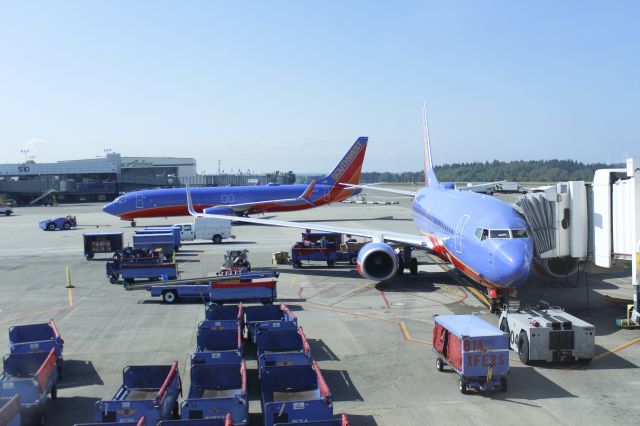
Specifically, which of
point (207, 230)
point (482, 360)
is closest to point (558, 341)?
point (482, 360)

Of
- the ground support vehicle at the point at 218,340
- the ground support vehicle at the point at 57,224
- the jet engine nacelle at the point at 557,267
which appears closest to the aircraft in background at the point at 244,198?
the ground support vehicle at the point at 57,224

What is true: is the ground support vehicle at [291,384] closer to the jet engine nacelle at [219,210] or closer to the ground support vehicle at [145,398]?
the ground support vehicle at [145,398]

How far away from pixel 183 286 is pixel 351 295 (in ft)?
25.6

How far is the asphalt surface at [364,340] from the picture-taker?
47.5 feet

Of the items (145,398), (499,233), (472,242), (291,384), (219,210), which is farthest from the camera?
(219,210)

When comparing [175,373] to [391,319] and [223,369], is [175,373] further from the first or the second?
[391,319]

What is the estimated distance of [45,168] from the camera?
134 metres

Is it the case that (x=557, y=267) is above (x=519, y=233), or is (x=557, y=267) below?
below

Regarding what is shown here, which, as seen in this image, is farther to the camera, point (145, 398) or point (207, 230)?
point (207, 230)

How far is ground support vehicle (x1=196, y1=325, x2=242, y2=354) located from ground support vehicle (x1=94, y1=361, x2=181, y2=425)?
293cm

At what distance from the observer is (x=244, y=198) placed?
2571 inches

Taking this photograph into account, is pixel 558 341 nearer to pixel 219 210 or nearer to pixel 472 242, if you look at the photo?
pixel 472 242

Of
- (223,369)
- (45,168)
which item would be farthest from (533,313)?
(45,168)

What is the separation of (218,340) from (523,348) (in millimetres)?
9105
